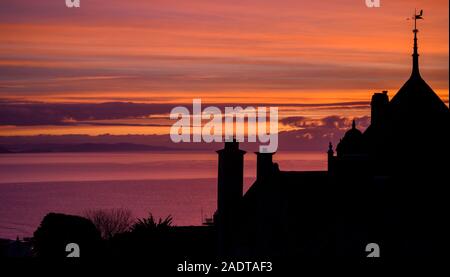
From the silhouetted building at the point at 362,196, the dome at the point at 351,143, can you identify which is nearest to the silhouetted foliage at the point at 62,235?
the dome at the point at 351,143

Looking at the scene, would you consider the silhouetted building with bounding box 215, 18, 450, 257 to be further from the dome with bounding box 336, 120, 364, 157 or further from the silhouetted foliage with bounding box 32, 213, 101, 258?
the silhouetted foliage with bounding box 32, 213, 101, 258

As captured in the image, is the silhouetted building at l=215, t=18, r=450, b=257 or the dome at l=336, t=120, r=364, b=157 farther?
the dome at l=336, t=120, r=364, b=157

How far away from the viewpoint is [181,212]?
650 ft

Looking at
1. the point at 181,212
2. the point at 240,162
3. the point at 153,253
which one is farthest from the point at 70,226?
the point at 181,212

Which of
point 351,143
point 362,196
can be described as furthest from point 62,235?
point 362,196

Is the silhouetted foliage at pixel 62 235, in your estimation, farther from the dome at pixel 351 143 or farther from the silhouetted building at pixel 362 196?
the silhouetted building at pixel 362 196

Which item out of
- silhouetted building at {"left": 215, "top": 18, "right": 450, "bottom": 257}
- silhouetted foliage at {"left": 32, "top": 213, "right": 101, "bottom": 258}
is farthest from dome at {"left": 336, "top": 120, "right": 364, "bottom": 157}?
silhouetted foliage at {"left": 32, "top": 213, "right": 101, "bottom": 258}

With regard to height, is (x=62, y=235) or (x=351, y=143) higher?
(x=351, y=143)

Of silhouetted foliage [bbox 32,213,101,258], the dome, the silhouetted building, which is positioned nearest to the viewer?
the silhouetted building

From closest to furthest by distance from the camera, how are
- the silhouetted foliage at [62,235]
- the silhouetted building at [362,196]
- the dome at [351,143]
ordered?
the silhouetted building at [362,196] < the dome at [351,143] < the silhouetted foliage at [62,235]

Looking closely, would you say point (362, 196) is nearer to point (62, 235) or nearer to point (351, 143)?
point (351, 143)

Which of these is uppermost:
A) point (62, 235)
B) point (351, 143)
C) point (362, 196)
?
point (351, 143)

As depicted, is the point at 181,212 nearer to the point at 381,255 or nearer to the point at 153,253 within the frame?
the point at 153,253
